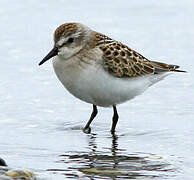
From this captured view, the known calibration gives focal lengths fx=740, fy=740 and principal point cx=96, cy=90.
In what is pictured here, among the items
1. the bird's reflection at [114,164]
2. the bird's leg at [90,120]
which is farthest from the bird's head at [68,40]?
the bird's reflection at [114,164]

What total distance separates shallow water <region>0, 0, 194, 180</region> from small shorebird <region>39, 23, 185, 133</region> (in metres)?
0.53

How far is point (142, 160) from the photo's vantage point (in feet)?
28.5

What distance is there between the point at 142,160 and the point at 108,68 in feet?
5.54

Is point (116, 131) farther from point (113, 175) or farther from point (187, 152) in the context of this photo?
point (113, 175)

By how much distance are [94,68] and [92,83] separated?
205 mm

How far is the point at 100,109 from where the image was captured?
11.4 metres

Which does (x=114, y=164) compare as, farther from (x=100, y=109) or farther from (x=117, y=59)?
(x=100, y=109)

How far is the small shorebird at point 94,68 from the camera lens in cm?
966

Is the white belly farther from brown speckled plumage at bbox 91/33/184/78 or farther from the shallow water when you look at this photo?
the shallow water

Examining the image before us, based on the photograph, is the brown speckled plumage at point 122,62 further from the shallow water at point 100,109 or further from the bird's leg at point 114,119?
the shallow water at point 100,109

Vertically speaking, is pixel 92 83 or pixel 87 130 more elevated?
pixel 92 83

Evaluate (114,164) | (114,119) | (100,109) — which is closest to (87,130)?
(114,119)

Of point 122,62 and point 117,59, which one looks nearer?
point 117,59

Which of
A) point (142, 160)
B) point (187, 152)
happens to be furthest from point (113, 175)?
point (187, 152)
